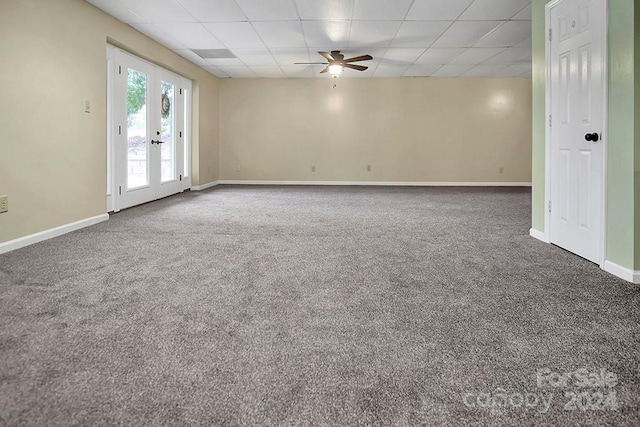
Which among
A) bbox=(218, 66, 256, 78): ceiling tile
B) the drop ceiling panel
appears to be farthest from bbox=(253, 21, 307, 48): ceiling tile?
bbox=(218, 66, 256, 78): ceiling tile

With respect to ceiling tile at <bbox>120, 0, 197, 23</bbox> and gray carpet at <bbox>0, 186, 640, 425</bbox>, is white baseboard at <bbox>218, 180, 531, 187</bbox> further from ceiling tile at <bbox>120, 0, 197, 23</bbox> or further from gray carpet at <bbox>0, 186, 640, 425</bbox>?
gray carpet at <bbox>0, 186, 640, 425</bbox>

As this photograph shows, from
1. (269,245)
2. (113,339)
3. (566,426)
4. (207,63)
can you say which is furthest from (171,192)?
(566,426)

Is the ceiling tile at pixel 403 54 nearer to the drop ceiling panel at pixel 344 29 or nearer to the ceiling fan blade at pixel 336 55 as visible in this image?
the drop ceiling panel at pixel 344 29

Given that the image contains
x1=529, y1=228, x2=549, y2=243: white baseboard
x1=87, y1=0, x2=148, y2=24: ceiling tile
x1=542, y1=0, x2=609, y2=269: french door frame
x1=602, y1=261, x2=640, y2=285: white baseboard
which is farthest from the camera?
x1=87, y1=0, x2=148, y2=24: ceiling tile

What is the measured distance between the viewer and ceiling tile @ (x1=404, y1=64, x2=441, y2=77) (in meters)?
Result: 8.38

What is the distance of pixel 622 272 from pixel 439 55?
Result: 5.68 meters

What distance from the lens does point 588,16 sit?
10.2 ft

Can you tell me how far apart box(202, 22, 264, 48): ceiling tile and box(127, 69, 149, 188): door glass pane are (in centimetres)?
126

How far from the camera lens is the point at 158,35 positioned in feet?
19.9

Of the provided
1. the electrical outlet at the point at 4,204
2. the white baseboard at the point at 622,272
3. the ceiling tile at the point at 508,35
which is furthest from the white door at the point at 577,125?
the electrical outlet at the point at 4,204

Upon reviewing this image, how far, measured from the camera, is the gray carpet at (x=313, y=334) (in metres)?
1.31

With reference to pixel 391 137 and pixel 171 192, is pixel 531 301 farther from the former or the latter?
pixel 391 137

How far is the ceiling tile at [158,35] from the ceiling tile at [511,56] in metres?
5.25

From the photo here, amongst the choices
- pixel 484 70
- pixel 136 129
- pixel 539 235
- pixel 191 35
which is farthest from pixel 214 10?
pixel 484 70
